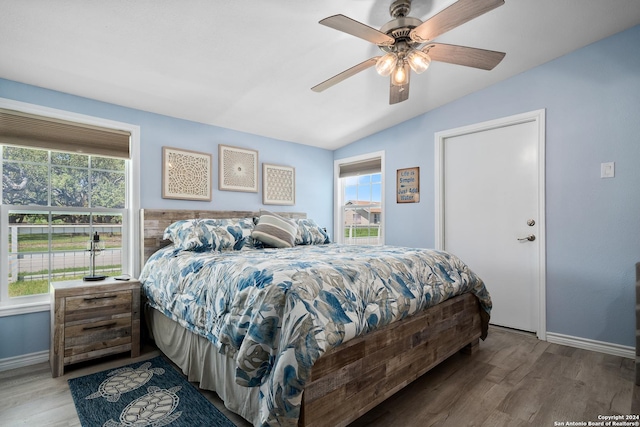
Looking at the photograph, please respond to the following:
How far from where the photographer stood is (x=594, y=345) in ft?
8.63

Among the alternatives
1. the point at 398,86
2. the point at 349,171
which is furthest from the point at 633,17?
the point at 349,171

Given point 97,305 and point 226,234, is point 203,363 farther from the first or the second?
point 226,234

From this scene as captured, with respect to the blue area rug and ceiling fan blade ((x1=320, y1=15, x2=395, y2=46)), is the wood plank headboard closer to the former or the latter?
the blue area rug

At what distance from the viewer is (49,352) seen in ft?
8.07

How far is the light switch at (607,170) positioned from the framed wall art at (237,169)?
336cm

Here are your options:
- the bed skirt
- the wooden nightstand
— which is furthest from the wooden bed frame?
the wooden nightstand

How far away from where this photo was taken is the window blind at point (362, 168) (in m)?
4.36

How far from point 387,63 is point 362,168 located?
8.26 ft

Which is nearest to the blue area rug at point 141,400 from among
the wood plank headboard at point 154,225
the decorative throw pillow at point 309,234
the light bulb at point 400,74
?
the wood plank headboard at point 154,225

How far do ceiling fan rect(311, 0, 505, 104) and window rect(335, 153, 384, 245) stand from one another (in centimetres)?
218

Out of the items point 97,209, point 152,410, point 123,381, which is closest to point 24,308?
point 97,209

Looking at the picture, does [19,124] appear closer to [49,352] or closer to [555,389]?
[49,352]

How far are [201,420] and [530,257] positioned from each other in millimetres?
3061

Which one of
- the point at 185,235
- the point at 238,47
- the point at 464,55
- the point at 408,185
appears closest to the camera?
the point at 464,55
